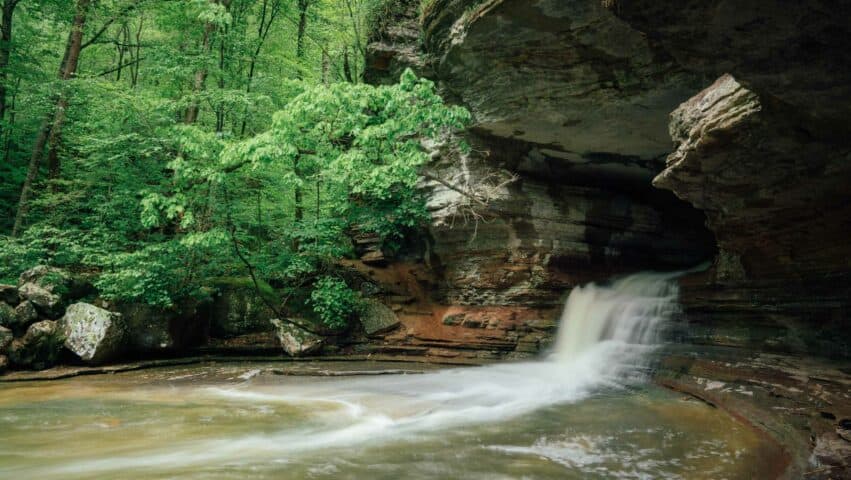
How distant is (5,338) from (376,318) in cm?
691

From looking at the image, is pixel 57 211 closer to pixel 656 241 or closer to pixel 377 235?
pixel 377 235

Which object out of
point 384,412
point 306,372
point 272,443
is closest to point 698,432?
point 384,412

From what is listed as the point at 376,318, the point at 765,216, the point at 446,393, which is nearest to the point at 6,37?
the point at 376,318

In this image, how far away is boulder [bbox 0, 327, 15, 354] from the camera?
9.02 metres

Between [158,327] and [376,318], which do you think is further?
[376,318]

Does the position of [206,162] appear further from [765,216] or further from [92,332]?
[765,216]

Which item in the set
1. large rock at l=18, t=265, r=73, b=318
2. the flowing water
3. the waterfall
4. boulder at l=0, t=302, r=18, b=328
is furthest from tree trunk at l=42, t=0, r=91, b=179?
the waterfall

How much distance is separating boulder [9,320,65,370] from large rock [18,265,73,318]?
357 mm

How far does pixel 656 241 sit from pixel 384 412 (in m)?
9.25

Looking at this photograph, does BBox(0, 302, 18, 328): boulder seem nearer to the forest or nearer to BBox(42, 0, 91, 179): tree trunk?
the forest

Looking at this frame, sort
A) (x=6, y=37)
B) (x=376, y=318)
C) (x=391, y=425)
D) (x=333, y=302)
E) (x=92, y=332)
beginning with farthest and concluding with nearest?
(x=6, y=37), (x=376, y=318), (x=333, y=302), (x=92, y=332), (x=391, y=425)

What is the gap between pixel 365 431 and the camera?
5715 mm

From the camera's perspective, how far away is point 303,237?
1219 centimetres

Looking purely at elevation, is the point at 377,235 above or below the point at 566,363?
above
